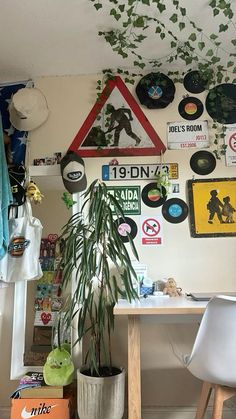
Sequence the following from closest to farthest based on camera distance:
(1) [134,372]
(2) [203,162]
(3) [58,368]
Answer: (1) [134,372]
(3) [58,368]
(2) [203,162]

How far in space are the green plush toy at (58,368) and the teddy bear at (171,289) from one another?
27.7 inches

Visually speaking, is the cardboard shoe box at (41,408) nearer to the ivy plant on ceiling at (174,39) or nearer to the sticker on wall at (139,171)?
the sticker on wall at (139,171)

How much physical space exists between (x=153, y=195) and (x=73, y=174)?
21.6 inches

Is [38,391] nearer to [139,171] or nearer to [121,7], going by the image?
[139,171]

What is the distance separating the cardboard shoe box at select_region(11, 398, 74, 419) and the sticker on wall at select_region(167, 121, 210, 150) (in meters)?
1.71

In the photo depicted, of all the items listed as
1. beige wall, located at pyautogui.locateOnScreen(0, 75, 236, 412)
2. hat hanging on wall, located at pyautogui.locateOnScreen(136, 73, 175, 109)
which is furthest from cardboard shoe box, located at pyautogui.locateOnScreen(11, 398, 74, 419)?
hat hanging on wall, located at pyautogui.locateOnScreen(136, 73, 175, 109)

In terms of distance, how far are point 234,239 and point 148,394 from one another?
3.66 ft

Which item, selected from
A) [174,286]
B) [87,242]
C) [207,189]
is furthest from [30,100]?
[174,286]

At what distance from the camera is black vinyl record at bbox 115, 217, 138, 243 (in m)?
2.34

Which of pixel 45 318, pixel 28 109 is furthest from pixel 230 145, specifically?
pixel 45 318

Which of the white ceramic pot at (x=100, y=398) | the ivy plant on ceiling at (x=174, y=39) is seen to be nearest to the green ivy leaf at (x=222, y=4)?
the ivy plant on ceiling at (x=174, y=39)

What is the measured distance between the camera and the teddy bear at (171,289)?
217 centimetres

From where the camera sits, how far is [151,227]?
7.80 feet

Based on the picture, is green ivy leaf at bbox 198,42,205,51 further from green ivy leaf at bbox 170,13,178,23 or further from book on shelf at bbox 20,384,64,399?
book on shelf at bbox 20,384,64,399
